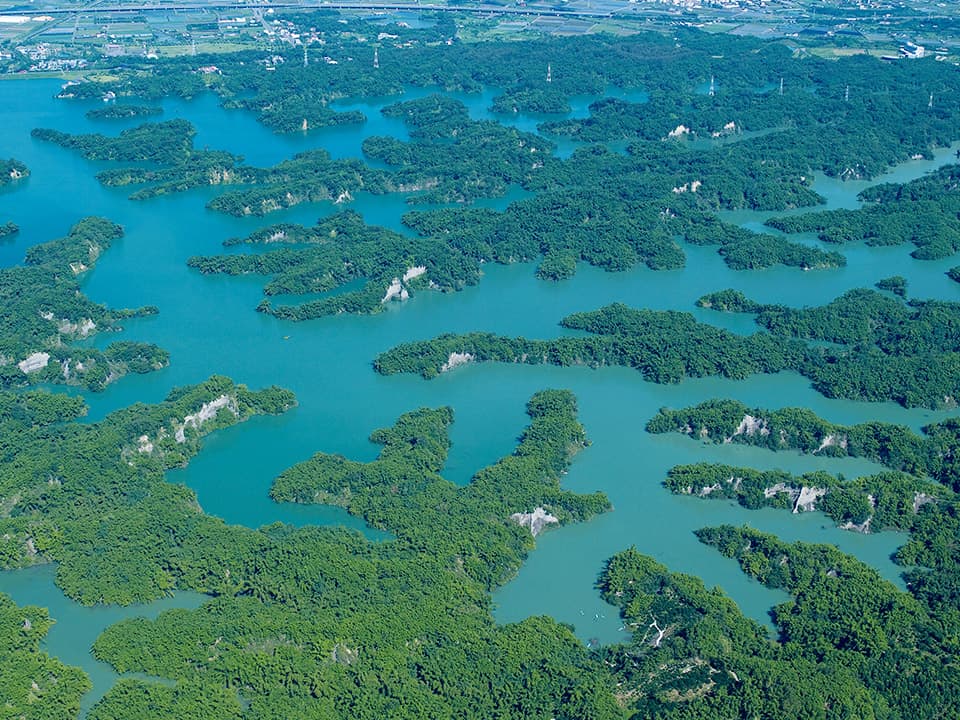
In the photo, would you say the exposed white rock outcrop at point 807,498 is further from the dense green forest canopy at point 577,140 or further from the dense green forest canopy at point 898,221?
the dense green forest canopy at point 898,221

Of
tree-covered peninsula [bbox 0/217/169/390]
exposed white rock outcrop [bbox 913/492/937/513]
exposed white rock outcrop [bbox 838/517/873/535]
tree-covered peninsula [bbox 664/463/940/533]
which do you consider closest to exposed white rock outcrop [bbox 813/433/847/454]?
tree-covered peninsula [bbox 664/463/940/533]

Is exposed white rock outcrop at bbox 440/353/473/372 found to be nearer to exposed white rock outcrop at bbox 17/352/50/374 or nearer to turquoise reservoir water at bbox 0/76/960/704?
turquoise reservoir water at bbox 0/76/960/704

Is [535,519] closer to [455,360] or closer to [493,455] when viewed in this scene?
[493,455]

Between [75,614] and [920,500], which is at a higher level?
[920,500]

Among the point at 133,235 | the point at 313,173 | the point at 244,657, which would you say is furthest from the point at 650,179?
the point at 244,657

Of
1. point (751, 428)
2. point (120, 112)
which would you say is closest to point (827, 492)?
point (751, 428)

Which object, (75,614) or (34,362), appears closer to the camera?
(75,614)
